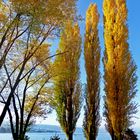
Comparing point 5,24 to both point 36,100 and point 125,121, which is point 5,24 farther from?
point 125,121

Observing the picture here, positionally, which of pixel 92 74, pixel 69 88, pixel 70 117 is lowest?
pixel 70 117

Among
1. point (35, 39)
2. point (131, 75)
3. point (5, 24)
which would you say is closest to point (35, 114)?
point (131, 75)

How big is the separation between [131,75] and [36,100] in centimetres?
614

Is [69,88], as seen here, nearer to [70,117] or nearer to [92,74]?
[92,74]

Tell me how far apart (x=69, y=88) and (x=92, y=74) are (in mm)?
1984

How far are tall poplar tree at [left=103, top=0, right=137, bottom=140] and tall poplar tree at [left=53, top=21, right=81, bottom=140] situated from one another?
2.79m

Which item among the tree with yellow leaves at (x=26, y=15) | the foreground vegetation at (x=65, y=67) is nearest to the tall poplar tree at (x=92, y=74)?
the foreground vegetation at (x=65, y=67)

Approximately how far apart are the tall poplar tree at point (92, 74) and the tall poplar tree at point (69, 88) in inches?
26.9

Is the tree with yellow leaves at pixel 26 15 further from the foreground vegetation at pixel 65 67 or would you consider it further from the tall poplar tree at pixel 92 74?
the tall poplar tree at pixel 92 74

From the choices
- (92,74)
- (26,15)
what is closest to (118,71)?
(92,74)

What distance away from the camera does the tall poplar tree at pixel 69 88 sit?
2348 cm

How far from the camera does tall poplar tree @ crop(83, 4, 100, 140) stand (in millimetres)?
23312

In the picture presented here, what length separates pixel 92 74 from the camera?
24.5m

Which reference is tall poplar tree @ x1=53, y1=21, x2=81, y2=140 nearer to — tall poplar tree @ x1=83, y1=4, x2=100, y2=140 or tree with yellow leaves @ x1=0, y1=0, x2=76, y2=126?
tall poplar tree @ x1=83, y1=4, x2=100, y2=140
